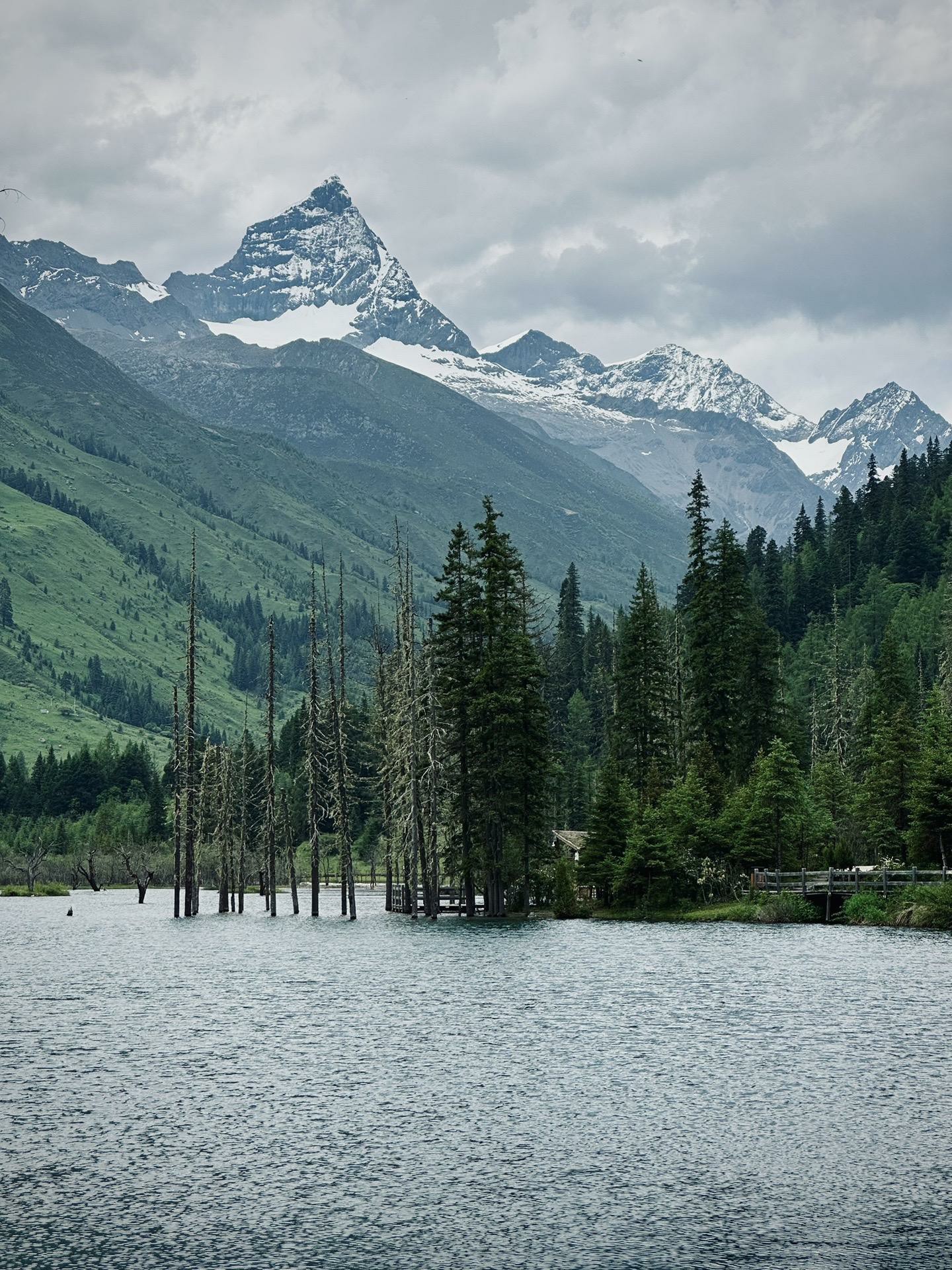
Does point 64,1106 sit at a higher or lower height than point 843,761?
lower

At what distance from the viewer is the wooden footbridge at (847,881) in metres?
86.9

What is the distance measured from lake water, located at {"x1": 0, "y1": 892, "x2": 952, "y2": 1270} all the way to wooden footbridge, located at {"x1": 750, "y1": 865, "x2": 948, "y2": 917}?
83.2 ft

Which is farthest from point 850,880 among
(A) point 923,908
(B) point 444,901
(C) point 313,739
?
(B) point 444,901

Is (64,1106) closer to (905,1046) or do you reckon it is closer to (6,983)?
(905,1046)

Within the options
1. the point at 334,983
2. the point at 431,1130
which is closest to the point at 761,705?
the point at 334,983

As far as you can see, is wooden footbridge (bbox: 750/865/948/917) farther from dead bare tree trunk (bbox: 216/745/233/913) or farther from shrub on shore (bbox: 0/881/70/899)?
shrub on shore (bbox: 0/881/70/899)

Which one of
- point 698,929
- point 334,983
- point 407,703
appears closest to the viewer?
point 334,983

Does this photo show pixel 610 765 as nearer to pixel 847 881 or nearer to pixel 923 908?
pixel 847 881

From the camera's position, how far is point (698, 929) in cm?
8681

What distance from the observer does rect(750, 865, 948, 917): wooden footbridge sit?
285 feet

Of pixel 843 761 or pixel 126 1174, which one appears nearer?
pixel 126 1174

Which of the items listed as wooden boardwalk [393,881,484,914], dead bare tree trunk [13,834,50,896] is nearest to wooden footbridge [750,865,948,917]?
wooden boardwalk [393,881,484,914]

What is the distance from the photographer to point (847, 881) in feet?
298

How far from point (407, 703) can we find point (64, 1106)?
223 ft
